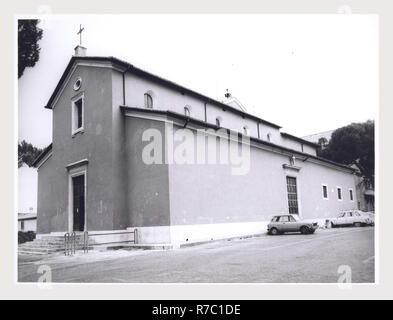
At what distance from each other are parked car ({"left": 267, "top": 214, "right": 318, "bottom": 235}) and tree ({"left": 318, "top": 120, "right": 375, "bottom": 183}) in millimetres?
3557

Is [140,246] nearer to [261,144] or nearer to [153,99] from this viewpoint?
[153,99]

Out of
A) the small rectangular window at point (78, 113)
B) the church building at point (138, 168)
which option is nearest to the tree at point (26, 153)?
the church building at point (138, 168)

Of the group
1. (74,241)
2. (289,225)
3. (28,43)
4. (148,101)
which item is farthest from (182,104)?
(28,43)

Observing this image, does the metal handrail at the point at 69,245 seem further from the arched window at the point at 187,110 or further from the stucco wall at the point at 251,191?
the arched window at the point at 187,110

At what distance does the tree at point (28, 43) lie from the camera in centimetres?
840

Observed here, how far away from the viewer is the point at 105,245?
13.7m

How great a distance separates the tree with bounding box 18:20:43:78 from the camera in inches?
331

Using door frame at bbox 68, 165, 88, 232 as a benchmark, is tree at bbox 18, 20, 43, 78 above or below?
above

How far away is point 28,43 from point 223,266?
706cm

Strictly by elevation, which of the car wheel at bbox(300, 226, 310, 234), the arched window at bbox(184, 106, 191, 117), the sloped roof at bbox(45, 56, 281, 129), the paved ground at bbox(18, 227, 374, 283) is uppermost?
the sloped roof at bbox(45, 56, 281, 129)

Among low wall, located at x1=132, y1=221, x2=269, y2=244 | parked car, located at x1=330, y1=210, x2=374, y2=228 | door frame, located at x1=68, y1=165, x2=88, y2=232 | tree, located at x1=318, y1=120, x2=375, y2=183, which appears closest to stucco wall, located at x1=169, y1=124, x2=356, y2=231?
low wall, located at x1=132, y1=221, x2=269, y2=244

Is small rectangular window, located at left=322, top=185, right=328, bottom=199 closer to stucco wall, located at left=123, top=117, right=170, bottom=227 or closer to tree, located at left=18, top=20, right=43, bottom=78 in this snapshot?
stucco wall, located at left=123, top=117, right=170, bottom=227

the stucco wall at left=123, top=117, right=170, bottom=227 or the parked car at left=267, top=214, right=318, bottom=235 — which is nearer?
the stucco wall at left=123, top=117, right=170, bottom=227
